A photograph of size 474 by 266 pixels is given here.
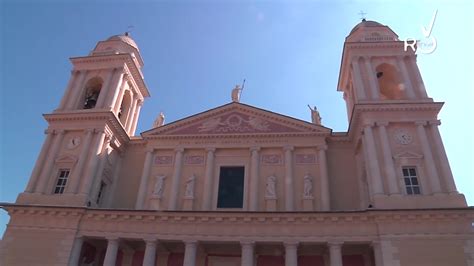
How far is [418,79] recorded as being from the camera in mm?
20516

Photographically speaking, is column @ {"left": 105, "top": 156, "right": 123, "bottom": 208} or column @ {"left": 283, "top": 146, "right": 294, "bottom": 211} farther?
column @ {"left": 105, "top": 156, "right": 123, "bottom": 208}

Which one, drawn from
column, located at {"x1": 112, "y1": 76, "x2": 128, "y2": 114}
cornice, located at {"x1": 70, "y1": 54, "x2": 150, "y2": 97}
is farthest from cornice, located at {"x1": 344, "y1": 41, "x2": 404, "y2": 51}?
column, located at {"x1": 112, "y1": 76, "x2": 128, "y2": 114}

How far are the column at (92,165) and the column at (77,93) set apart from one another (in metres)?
3.51

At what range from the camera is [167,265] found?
18844 mm

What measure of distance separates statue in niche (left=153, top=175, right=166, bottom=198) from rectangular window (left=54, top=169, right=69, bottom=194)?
191 inches

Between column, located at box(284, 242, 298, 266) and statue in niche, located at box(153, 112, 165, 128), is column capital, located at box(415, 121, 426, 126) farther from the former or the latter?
statue in niche, located at box(153, 112, 165, 128)

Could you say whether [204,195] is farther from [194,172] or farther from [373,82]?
[373,82]

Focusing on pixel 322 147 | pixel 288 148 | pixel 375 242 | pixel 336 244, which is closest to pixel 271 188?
pixel 288 148

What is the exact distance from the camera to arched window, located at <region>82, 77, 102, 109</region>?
78.3ft

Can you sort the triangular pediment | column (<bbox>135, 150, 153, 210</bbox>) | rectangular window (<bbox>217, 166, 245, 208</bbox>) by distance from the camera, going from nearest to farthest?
rectangular window (<bbox>217, 166, 245, 208</bbox>), column (<bbox>135, 150, 153, 210</bbox>), the triangular pediment

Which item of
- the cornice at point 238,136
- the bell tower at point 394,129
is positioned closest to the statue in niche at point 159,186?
the cornice at point 238,136

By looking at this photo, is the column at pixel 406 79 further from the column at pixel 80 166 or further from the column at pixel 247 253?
the column at pixel 80 166

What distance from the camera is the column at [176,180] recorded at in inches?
772

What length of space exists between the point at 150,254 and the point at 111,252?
1.91m
